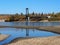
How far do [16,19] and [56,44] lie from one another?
11649cm

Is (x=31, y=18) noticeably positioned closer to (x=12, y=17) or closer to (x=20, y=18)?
(x=20, y=18)

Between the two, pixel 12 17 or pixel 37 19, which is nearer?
pixel 37 19

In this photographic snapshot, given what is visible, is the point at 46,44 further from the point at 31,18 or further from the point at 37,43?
the point at 31,18

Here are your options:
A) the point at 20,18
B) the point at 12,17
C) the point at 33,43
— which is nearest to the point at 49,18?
the point at 20,18

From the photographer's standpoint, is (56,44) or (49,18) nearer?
(56,44)

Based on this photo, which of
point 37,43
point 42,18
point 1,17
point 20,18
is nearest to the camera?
point 37,43

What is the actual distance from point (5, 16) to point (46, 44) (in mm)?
139464

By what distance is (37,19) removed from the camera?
400 ft

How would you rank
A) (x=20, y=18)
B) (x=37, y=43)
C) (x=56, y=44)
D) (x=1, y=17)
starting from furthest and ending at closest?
(x=1, y=17) → (x=20, y=18) → (x=37, y=43) → (x=56, y=44)

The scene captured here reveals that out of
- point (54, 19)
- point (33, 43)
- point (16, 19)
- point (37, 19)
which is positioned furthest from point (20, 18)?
point (33, 43)

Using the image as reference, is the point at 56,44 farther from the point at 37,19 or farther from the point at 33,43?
the point at 37,19

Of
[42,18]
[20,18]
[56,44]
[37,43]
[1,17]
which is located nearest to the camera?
[56,44]

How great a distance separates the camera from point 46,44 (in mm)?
16906

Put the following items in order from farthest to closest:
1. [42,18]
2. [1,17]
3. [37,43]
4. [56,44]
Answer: [1,17] < [42,18] < [37,43] < [56,44]
